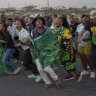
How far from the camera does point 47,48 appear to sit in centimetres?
452

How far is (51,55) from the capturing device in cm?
453

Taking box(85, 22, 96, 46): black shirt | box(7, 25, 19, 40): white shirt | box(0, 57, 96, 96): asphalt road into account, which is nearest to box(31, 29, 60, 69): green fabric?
box(0, 57, 96, 96): asphalt road

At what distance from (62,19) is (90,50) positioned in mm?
1152

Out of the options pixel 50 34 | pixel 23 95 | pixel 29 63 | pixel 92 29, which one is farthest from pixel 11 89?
pixel 92 29

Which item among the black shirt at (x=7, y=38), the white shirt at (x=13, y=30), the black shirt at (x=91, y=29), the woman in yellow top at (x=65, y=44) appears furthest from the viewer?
the white shirt at (x=13, y=30)

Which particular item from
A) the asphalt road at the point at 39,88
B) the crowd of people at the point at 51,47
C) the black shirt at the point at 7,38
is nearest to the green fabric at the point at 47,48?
the crowd of people at the point at 51,47

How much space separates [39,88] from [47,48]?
100 centimetres

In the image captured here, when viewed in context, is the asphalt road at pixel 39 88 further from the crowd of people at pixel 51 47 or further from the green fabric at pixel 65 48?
the green fabric at pixel 65 48

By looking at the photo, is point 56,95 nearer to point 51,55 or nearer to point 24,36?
point 51,55

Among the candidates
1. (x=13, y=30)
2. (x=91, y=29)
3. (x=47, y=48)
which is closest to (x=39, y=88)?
(x=47, y=48)

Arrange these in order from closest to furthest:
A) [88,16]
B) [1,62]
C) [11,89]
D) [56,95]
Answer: [56,95], [11,89], [88,16], [1,62]

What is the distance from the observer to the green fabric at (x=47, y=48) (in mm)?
4457

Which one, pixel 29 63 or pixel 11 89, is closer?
pixel 11 89

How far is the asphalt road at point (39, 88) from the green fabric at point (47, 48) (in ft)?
1.99
